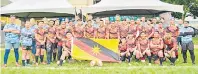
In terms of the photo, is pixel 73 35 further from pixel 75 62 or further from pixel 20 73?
pixel 20 73

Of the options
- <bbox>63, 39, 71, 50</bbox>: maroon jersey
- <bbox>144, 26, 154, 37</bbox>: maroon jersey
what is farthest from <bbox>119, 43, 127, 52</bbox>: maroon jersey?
<bbox>63, 39, 71, 50</bbox>: maroon jersey

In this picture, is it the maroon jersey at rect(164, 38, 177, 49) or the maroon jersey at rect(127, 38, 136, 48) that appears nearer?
the maroon jersey at rect(164, 38, 177, 49)

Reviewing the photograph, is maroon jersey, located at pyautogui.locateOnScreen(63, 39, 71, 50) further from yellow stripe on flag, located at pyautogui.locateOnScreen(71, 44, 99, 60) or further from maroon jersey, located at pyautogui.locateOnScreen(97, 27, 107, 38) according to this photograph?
maroon jersey, located at pyautogui.locateOnScreen(97, 27, 107, 38)

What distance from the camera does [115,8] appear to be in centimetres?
1541

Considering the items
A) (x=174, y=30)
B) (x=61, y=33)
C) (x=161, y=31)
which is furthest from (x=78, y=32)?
(x=174, y=30)

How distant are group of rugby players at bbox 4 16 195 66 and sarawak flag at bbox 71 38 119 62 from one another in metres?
0.23

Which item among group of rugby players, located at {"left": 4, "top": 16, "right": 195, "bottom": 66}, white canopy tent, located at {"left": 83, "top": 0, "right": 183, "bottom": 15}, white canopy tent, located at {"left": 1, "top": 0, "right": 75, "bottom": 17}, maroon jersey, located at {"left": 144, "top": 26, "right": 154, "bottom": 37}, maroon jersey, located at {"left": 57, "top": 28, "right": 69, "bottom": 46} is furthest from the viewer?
white canopy tent, located at {"left": 1, "top": 0, "right": 75, "bottom": 17}

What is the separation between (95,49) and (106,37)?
0.75 m

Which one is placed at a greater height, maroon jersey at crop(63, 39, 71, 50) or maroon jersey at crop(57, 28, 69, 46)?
maroon jersey at crop(57, 28, 69, 46)

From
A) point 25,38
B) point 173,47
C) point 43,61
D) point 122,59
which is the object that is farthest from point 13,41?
point 173,47

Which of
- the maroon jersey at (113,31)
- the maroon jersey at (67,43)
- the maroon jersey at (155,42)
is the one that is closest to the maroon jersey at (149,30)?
the maroon jersey at (155,42)

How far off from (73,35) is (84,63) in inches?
39.7

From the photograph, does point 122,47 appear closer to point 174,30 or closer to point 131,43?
point 131,43

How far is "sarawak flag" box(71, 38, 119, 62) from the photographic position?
1211 centimetres
